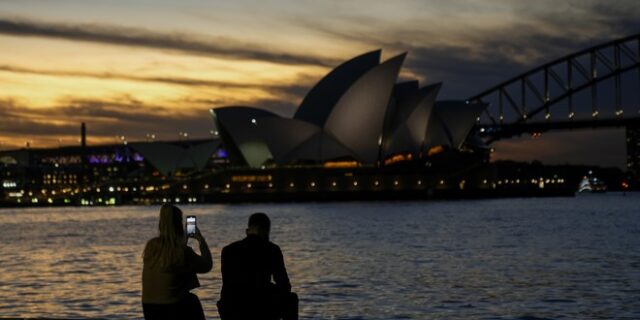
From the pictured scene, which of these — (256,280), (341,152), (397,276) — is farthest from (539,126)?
(256,280)

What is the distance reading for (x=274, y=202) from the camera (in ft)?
465

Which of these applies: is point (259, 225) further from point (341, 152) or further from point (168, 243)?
point (341, 152)

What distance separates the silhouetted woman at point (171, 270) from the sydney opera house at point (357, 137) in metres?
96.8

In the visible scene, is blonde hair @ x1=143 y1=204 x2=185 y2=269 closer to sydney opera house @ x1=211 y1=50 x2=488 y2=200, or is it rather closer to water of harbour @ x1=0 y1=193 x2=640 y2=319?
water of harbour @ x1=0 y1=193 x2=640 y2=319

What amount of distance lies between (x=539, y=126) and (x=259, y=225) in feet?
435

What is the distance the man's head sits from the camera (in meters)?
7.18

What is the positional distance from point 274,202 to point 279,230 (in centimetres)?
8344

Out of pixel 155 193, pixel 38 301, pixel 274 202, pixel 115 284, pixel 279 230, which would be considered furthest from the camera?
pixel 155 193

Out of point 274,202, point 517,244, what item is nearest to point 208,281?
point 517,244

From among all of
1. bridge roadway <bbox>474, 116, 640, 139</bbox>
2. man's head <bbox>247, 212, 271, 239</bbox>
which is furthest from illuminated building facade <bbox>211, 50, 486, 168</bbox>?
man's head <bbox>247, 212, 271, 239</bbox>

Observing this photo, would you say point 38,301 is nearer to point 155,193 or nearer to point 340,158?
point 340,158

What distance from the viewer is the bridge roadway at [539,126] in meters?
128

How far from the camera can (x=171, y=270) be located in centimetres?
703

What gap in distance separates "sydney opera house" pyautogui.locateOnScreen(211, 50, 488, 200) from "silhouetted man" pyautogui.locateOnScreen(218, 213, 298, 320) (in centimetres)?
9648
